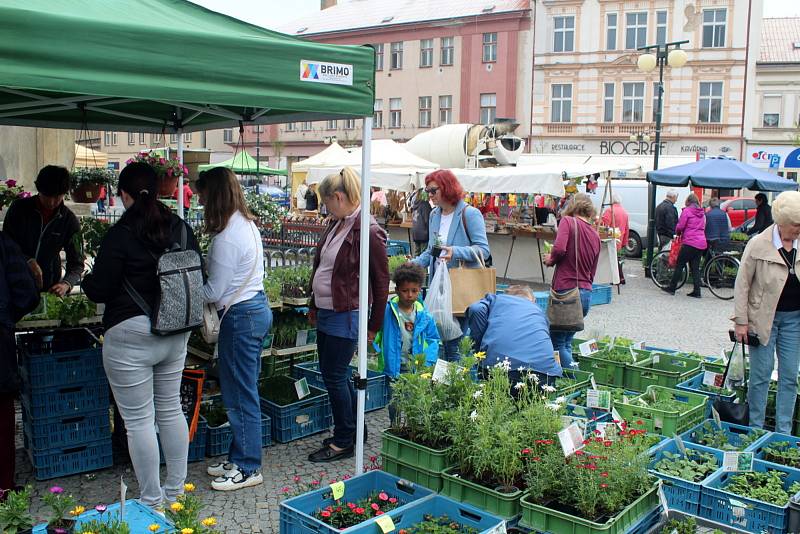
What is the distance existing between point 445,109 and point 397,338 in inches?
1544

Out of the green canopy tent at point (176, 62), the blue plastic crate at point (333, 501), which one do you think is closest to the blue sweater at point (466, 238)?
the green canopy tent at point (176, 62)

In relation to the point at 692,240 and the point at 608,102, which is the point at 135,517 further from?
the point at 608,102

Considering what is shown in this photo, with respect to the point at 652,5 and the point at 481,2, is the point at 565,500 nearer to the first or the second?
the point at 652,5

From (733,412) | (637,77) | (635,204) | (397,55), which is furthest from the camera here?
(397,55)

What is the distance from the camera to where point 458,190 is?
609 centimetres

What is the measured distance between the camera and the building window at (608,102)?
37.9 meters

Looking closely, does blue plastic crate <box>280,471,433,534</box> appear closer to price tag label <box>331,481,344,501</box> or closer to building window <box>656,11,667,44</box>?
price tag label <box>331,481,344,501</box>

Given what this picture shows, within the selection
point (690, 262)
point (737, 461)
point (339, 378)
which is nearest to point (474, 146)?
point (690, 262)

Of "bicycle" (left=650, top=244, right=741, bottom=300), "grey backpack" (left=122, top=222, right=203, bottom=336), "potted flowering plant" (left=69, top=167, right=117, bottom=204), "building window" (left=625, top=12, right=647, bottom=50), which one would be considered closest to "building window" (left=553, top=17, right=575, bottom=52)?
"building window" (left=625, top=12, right=647, bottom=50)

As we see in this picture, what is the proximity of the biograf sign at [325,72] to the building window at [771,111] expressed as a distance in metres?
40.2

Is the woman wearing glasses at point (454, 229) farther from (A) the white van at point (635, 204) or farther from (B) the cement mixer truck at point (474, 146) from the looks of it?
(A) the white van at point (635, 204)

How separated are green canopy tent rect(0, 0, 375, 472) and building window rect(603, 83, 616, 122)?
35882 millimetres

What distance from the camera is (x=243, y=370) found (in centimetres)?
406

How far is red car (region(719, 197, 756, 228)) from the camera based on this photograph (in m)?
19.6
